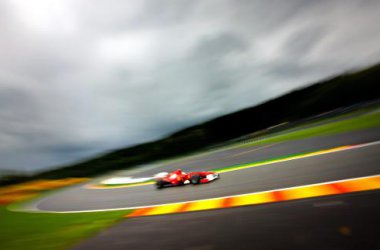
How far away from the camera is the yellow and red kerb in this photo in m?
5.18

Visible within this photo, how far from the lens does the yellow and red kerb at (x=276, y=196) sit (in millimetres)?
5180

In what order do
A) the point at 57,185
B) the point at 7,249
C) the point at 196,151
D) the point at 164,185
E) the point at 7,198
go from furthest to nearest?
the point at 196,151, the point at 57,185, the point at 7,198, the point at 164,185, the point at 7,249

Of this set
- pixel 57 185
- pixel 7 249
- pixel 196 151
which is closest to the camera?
pixel 7 249

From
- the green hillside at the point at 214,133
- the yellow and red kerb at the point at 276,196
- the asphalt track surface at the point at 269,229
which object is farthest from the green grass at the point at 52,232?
the green hillside at the point at 214,133

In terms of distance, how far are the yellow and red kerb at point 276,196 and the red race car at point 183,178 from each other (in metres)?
2.53

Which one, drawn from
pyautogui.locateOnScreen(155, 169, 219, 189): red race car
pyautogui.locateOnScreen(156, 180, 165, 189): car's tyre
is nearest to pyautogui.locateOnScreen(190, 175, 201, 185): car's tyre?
pyautogui.locateOnScreen(155, 169, 219, 189): red race car

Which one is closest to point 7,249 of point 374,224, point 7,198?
point 374,224

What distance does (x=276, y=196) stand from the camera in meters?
5.84

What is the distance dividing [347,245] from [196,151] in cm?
2585

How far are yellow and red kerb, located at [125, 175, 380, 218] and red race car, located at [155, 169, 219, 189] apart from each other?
99.8 inches

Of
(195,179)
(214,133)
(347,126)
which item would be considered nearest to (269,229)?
(195,179)

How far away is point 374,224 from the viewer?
11.0 ft

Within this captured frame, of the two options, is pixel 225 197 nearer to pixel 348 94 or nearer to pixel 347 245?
pixel 347 245

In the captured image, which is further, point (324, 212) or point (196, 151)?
point (196, 151)
